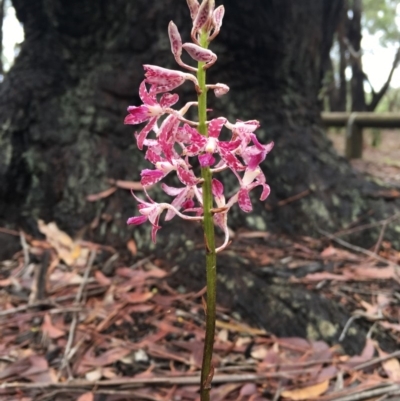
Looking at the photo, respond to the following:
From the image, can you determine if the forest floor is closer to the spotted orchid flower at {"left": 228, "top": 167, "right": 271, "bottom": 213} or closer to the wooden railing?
the spotted orchid flower at {"left": 228, "top": 167, "right": 271, "bottom": 213}

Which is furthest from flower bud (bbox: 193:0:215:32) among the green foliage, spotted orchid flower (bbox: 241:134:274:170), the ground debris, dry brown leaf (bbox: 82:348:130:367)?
the green foliage

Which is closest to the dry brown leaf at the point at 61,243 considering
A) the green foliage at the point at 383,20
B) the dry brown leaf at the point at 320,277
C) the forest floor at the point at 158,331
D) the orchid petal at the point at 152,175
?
the forest floor at the point at 158,331

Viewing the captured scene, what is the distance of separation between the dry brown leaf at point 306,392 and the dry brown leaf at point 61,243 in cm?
133

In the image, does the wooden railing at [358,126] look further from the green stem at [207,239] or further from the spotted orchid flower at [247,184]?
the green stem at [207,239]

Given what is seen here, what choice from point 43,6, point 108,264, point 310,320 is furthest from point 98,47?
point 310,320

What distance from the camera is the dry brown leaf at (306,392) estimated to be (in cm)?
170

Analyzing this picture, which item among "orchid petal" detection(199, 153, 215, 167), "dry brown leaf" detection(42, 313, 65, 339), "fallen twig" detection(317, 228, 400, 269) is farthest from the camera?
"fallen twig" detection(317, 228, 400, 269)

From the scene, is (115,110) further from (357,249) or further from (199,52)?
(199,52)

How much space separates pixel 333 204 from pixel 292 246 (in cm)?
44

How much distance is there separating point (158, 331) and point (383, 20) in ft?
71.2

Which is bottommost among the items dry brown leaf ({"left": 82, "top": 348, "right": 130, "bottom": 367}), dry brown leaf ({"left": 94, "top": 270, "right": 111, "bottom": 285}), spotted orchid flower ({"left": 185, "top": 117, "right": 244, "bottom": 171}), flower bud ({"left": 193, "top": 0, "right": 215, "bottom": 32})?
dry brown leaf ({"left": 82, "top": 348, "right": 130, "bottom": 367})

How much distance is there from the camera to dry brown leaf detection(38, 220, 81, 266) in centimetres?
260

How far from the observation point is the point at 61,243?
270 cm

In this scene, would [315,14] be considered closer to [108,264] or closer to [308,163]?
[308,163]
